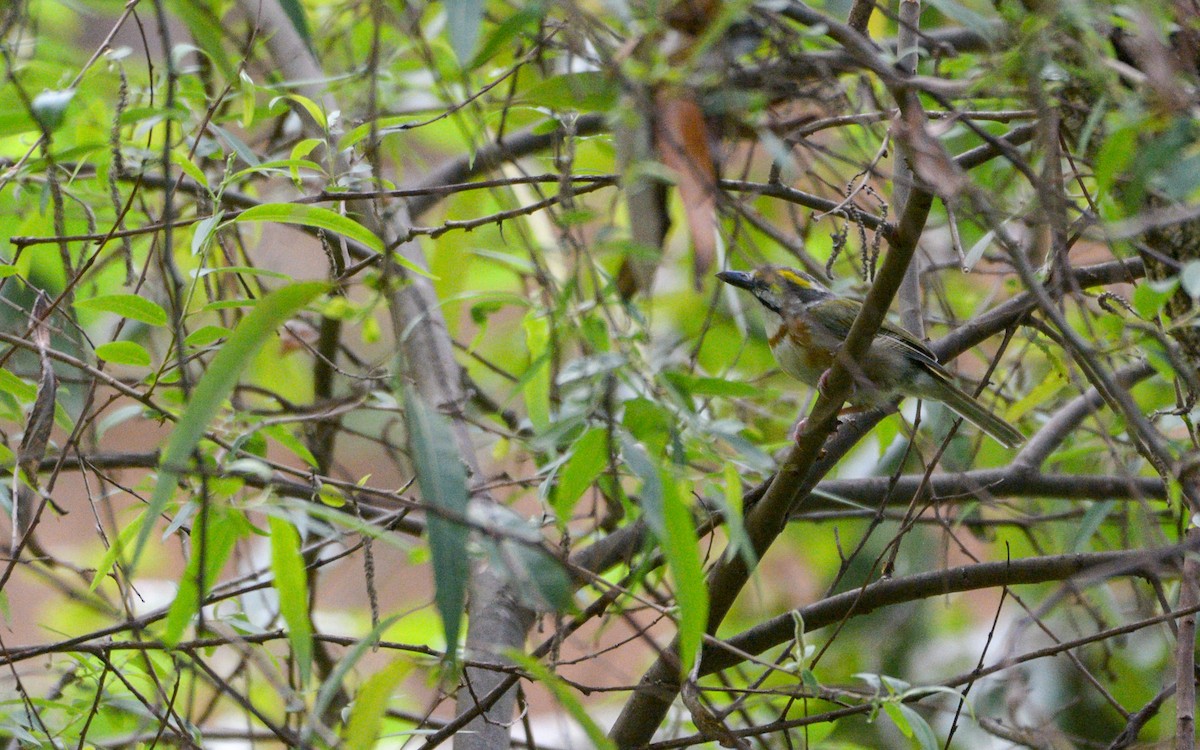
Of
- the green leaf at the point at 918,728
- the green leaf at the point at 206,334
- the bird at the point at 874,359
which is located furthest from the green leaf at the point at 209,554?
the bird at the point at 874,359

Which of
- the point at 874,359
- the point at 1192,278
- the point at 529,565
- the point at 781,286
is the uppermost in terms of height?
the point at 874,359

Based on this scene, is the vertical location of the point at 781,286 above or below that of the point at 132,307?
above

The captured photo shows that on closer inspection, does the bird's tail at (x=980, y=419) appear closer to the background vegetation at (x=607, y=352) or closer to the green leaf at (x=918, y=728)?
the background vegetation at (x=607, y=352)

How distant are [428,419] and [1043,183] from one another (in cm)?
88

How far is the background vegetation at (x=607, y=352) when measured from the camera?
1479mm

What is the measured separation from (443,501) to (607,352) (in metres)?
0.56

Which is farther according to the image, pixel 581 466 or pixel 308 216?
pixel 308 216

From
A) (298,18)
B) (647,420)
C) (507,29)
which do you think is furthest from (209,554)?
(507,29)

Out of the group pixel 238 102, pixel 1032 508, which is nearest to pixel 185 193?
pixel 238 102

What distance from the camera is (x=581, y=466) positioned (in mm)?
1694

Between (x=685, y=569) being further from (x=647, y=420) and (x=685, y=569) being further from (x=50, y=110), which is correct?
(x=50, y=110)

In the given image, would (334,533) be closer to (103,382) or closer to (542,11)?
(103,382)

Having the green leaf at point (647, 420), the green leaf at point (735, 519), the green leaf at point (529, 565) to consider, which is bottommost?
the green leaf at point (529, 565)

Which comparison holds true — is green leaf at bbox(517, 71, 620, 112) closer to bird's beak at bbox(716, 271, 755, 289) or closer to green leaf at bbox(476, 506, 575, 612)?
green leaf at bbox(476, 506, 575, 612)
